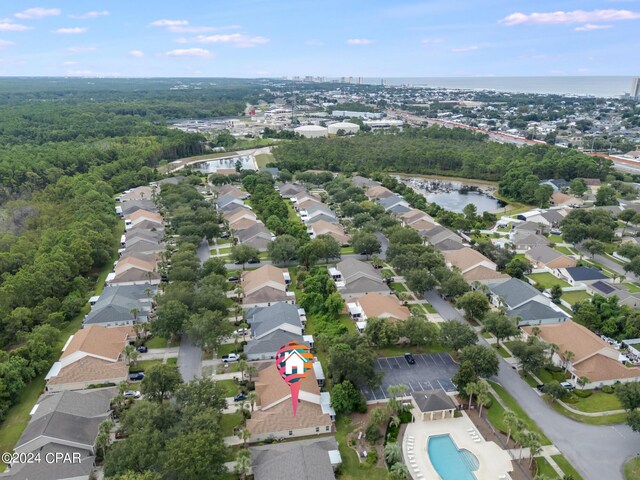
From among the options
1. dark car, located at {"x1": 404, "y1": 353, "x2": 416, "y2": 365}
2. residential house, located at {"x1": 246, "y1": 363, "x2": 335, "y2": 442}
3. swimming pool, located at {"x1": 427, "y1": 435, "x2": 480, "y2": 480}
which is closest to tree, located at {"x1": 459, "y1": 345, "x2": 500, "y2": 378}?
dark car, located at {"x1": 404, "y1": 353, "x2": 416, "y2": 365}

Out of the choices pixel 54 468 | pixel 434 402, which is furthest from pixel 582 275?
pixel 54 468

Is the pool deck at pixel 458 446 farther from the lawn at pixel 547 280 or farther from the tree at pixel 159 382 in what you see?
the lawn at pixel 547 280

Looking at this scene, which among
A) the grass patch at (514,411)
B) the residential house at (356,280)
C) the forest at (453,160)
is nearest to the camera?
the grass patch at (514,411)

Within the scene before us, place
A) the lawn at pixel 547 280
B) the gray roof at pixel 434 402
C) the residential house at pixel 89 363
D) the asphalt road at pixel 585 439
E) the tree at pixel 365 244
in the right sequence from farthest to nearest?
the tree at pixel 365 244 → the lawn at pixel 547 280 → the residential house at pixel 89 363 → the gray roof at pixel 434 402 → the asphalt road at pixel 585 439

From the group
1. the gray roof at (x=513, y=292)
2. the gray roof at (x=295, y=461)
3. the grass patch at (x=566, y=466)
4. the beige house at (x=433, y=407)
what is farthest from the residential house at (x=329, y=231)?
the grass patch at (x=566, y=466)

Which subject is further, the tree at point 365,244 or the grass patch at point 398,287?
the tree at point 365,244
